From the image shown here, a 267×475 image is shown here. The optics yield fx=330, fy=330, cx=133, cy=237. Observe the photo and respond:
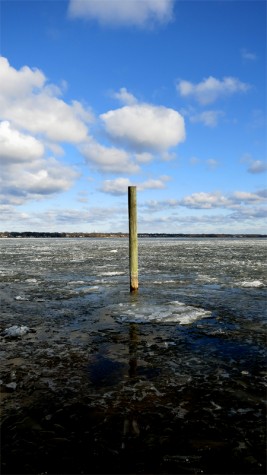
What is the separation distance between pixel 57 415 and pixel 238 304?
8.28 m

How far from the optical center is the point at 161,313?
396 inches

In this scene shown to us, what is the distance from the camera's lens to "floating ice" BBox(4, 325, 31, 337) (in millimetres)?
7988

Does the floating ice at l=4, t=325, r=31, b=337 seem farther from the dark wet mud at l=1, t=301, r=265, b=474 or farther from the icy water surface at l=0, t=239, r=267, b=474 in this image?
the dark wet mud at l=1, t=301, r=265, b=474

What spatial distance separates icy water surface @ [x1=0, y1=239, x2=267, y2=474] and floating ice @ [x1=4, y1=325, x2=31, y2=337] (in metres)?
0.03

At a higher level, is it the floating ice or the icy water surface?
the floating ice

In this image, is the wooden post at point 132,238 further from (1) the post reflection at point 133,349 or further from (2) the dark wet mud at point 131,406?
(2) the dark wet mud at point 131,406

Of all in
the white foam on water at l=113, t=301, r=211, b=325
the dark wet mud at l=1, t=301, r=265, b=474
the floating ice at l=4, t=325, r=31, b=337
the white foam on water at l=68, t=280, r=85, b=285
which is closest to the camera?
the dark wet mud at l=1, t=301, r=265, b=474

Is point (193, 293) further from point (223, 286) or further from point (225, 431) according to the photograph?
point (225, 431)

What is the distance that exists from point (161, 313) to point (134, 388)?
16.4ft

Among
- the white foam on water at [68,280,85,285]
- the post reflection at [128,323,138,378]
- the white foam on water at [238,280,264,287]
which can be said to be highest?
the white foam on water at [238,280,264,287]


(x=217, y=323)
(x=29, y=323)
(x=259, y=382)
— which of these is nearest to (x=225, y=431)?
(x=259, y=382)

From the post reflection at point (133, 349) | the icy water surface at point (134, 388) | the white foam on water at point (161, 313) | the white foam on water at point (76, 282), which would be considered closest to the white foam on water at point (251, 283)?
the icy water surface at point (134, 388)

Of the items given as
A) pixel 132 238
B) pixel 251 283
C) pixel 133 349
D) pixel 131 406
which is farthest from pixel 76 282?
pixel 131 406

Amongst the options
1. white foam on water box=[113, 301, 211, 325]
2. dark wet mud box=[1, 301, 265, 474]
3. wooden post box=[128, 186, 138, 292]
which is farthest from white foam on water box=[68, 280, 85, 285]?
dark wet mud box=[1, 301, 265, 474]
